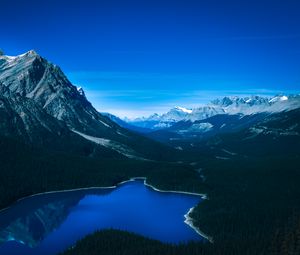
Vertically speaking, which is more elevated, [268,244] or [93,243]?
[268,244]

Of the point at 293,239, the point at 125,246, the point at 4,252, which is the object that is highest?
the point at 293,239

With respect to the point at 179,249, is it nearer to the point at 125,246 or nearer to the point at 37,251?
the point at 125,246

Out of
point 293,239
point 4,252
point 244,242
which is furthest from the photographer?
point 4,252

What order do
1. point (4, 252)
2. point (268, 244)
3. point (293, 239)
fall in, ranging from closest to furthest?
point (293, 239), point (268, 244), point (4, 252)

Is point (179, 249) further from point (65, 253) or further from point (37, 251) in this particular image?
point (37, 251)

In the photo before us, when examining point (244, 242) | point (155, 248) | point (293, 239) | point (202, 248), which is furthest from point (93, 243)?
point (293, 239)

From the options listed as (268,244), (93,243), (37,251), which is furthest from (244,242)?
(37,251)

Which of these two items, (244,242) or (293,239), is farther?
(244,242)

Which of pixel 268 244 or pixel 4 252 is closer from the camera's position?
pixel 268 244

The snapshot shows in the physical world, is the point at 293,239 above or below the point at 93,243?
above
